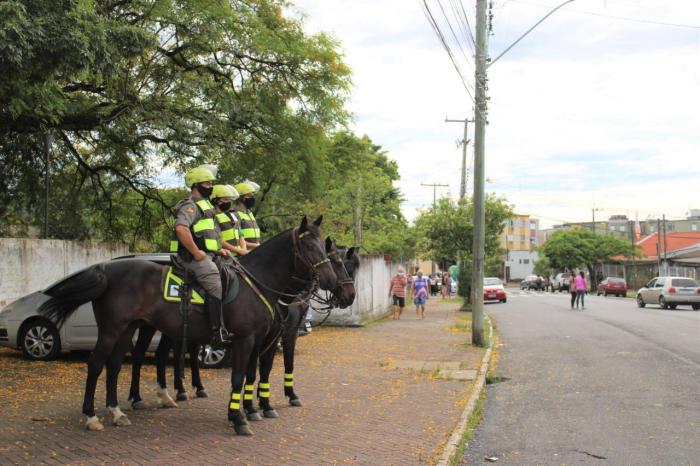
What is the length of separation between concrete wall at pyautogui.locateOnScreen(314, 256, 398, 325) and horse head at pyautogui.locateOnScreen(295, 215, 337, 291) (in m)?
12.1

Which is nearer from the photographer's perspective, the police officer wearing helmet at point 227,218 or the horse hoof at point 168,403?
the police officer wearing helmet at point 227,218

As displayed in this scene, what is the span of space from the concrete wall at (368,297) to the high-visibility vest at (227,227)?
11.7 meters

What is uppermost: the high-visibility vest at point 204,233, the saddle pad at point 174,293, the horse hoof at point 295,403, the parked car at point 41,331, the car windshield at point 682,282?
the high-visibility vest at point 204,233

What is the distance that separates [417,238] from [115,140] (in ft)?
70.2

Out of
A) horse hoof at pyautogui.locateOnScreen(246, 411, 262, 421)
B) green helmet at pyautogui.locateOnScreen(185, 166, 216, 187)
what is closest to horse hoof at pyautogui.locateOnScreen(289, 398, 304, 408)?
horse hoof at pyautogui.locateOnScreen(246, 411, 262, 421)

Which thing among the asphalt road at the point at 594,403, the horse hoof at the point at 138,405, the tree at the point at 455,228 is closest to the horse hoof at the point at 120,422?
the horse hoof at the point at 138,405

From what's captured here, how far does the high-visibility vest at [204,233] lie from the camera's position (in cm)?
783

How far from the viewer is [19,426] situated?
7.65m

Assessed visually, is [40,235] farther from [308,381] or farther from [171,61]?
[308,381]

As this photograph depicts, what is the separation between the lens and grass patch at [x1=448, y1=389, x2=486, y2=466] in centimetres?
686

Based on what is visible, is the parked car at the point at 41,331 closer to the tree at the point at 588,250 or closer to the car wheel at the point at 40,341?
the car wheel at the point at 40,341

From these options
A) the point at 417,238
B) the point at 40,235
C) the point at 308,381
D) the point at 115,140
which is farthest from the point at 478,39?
the point at 417,238

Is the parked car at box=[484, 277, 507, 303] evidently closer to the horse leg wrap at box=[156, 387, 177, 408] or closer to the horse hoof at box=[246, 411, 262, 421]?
the horse leg wrap at box=[156, 387, 177, 408]

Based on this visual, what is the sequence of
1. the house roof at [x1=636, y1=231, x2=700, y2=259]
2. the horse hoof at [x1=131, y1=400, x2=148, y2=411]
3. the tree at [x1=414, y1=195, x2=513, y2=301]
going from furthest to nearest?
1. the house roof at [x1=636, y1=231, x2=700, y2=259]
2. the tree at [x1=414, y1=195, x2=513, y2=301]
3. the horse hoof at [x1=131, y1=400, x2=148, y2=411]
